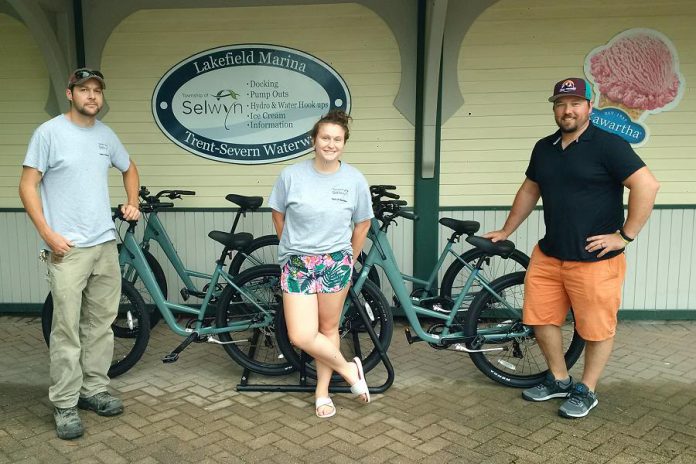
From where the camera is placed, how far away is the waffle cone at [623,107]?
5082mm

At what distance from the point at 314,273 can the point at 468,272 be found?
1.86 meters

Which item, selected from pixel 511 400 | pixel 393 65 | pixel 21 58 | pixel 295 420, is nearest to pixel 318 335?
pixel 295 420

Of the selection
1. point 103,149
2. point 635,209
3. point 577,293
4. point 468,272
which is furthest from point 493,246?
point 103,149

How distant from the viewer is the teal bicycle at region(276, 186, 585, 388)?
12.8 ft

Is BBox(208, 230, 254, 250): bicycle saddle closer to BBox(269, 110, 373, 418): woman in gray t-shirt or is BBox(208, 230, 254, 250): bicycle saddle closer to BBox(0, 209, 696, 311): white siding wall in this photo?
BBox(269, 110, 373, 418): woman in gray t-shirt

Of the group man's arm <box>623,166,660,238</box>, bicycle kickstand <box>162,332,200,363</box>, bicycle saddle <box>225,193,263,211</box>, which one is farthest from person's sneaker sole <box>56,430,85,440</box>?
man's arm <box>623,166,660,238</box>

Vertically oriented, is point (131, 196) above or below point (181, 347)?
above

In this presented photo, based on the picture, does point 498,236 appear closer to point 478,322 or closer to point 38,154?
point 478,322

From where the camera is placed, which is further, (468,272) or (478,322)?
(468,272)

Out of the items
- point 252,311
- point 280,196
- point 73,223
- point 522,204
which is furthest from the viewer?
point 252,311

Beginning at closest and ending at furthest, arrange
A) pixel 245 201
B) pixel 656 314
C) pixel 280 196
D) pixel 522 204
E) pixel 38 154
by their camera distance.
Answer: pixel 38 154
pixel 280 196
pixel 522 204
pixel 245 201
pixel 656 314

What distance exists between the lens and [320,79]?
16.9ft

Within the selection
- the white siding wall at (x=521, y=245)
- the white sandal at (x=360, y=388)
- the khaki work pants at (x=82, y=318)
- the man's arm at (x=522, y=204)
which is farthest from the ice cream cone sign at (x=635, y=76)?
the khaki work pants at (x=82, y=318)

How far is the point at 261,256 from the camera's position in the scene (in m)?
5.24
